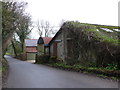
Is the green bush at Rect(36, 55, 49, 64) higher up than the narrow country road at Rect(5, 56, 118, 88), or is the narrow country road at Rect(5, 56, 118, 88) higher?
the narrow country road at Rect(5, 56, 118, 88)

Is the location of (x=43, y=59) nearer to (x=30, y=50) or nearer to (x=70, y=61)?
(x=70, y=61)

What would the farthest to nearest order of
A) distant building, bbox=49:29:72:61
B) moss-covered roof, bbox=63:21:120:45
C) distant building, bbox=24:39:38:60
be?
distant building, bbox=24:39:38:60 → distant building, bbox=49:29:72:61 → moss-covered roof, bbox=63:21:120:45

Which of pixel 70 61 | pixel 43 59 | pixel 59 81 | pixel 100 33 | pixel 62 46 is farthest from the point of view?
pixel 43 59

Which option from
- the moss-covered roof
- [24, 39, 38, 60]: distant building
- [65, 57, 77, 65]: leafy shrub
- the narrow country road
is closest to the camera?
the narrow country road

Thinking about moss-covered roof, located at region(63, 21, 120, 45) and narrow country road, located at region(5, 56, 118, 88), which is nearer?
narrow country road, located at region(5, 56, 118, 88)

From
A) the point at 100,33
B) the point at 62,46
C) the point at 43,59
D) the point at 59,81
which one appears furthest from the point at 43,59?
the point at 59,81

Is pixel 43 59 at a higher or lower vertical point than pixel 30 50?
lower

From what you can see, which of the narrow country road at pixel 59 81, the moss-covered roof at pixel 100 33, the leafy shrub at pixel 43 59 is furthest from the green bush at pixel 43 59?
the narrow country road at pixel 59 81

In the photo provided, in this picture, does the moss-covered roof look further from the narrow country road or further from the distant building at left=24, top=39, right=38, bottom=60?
the distant building at left=24, top=39, right=38, bottom=60

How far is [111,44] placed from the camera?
958 centimetres

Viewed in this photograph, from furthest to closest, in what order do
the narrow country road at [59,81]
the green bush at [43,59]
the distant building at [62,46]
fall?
the green bush at [43,59], the distant building at [62,46], the narrow country road at [59,81]

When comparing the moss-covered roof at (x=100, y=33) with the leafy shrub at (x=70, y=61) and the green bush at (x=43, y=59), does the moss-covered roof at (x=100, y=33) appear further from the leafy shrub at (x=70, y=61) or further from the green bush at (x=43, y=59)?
the green bush at (x=43, y=59)

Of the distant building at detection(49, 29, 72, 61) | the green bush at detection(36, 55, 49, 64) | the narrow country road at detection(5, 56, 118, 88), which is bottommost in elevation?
the green bush at detection(36, 55, 49, 64)

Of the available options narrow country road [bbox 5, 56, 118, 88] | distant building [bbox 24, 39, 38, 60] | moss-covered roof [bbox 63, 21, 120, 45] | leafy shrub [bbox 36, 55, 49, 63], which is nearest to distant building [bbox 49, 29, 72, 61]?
moss-covered roof [bbox 63, 21, 120, 45]
